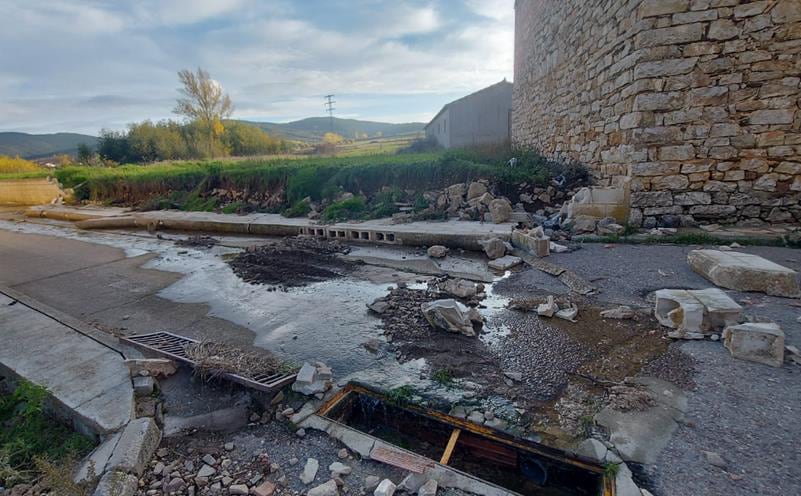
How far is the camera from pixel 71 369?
3275 mm

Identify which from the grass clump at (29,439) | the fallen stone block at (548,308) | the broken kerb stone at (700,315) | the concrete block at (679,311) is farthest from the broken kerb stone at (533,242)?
the grass clump at (29,439)

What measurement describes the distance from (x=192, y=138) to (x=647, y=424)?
35447 mm

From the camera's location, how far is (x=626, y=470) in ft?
6.44

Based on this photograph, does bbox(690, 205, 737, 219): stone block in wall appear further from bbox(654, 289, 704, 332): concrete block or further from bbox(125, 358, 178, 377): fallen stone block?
bbox(125, 358, 178, 377): fallen stone block

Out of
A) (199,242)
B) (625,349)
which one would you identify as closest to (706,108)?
(625,349)

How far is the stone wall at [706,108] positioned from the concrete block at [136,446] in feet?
22.7

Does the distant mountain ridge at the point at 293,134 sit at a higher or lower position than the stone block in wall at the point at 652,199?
higher

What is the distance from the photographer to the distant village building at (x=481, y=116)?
1969cm

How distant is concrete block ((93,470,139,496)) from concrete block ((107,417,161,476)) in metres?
0.05

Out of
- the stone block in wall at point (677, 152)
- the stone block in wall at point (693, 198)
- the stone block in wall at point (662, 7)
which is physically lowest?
the stone block in wall at point (693, 198)

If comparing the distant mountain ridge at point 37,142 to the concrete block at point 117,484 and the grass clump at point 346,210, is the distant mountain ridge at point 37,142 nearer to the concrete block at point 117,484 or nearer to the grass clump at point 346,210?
the grass clump at point 346,210

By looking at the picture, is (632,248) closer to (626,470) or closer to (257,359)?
(626,470)

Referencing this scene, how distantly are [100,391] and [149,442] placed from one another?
2.82 ft

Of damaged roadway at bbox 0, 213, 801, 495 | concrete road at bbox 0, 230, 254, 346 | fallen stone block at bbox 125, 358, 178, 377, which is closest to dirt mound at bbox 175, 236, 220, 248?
concrete road at bbox 0, 230, 254, 346
